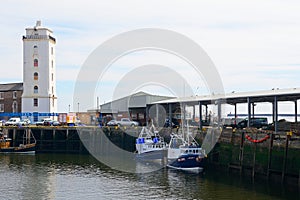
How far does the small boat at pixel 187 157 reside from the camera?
162ft

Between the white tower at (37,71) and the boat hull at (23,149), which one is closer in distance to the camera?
the boat hull at (23,149)

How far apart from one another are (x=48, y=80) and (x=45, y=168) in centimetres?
3954

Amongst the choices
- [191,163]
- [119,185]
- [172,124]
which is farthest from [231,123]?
[119,185]

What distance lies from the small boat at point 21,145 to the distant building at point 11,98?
820 inches

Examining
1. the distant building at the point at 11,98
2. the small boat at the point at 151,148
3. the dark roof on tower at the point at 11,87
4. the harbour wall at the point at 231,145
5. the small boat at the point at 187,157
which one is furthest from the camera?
the dark roof on tower at the point at 11,87

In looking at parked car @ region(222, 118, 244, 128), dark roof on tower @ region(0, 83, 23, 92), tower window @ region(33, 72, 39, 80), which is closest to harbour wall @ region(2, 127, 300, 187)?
parked car @ region(222, 118, 244, 128)

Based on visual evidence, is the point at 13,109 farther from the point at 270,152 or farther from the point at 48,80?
the point at 270,152

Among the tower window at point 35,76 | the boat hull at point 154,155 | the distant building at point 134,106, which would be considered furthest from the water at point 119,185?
the tower window at point 35,76

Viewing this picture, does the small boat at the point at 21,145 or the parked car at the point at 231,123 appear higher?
the parked car at the point at 231,123

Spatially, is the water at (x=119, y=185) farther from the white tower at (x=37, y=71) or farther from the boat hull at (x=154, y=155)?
the white tower at (x=37, y=71)

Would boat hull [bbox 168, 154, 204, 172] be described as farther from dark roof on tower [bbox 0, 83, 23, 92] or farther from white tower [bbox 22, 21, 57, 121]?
dark roof on tower [bbox 0, 83, 23, 92]

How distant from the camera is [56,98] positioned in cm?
9344

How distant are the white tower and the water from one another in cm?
3563

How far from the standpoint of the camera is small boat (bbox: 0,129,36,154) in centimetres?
6825
